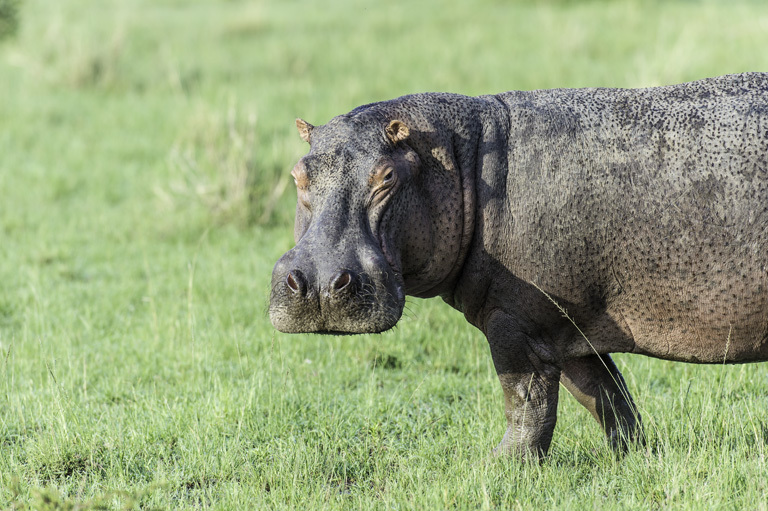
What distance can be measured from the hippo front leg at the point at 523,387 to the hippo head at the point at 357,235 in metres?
0.35

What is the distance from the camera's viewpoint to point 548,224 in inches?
141

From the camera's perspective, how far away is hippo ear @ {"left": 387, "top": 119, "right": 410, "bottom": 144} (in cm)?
351

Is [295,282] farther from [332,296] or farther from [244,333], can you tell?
[244,333]

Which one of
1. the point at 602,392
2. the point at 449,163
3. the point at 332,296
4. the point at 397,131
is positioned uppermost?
the point at 397,131

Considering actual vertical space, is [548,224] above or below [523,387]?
above

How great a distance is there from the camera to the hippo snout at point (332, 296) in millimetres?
3213

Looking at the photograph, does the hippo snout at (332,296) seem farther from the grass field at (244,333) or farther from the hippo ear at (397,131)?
the hippo ear at (397,131)

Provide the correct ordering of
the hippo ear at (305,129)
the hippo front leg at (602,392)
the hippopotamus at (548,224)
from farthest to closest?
the hippo front leg at (602,392) < the hippo ear at (305,129) < the hippopotamus at (548,224)

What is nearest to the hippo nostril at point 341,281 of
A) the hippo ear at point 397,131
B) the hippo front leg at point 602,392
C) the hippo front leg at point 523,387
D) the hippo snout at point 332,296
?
the hippo snout at point 332,296

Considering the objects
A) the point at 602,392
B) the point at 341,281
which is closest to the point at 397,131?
the point at 341,281

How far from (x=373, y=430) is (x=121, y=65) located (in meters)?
9.50

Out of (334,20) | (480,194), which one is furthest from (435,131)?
(334,20)

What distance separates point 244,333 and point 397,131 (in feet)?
7.95

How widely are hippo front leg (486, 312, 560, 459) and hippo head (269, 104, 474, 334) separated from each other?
0.35 meters
